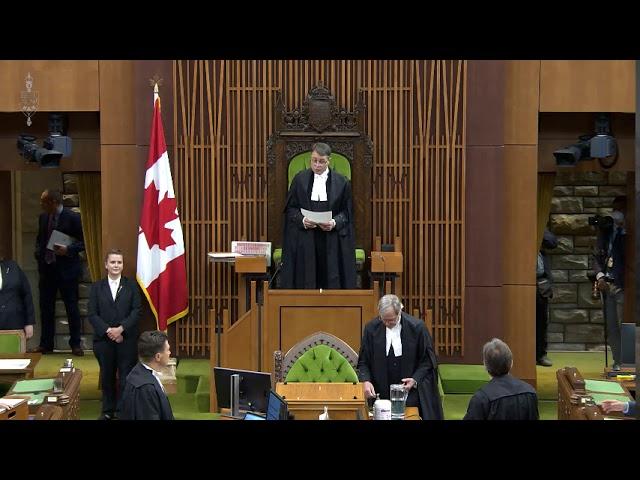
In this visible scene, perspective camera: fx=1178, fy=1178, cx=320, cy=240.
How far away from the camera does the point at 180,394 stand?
10172 millimetres

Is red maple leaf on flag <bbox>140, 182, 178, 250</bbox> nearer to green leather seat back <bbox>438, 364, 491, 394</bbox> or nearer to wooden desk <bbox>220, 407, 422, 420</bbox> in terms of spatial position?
green leather seat back <bbox>438, 364, 491, 394</bbox>

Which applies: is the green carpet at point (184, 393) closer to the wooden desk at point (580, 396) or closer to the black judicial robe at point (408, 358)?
the black judicial robe at point (408, 358)

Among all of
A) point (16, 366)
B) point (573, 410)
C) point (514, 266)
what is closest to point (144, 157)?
point (16, 366)

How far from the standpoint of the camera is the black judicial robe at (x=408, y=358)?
24.7 feet

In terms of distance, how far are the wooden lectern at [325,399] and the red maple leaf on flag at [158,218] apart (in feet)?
11.0

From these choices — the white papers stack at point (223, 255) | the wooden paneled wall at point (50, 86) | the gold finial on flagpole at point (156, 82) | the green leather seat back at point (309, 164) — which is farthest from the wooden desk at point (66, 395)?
the wooden paneled wall at point (50, 86)

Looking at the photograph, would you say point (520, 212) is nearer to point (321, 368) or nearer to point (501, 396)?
point (321, 368)

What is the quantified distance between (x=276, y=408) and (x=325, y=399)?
1129 millimetres

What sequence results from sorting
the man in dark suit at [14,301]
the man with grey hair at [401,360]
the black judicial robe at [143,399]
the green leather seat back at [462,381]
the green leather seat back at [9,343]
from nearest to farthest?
the black judicial robe at [143,399], the man with grey hair at [401,360], the green leather seat back at [9,343], the man in dark suit at [14,301], the green leather seat back at [462,381]

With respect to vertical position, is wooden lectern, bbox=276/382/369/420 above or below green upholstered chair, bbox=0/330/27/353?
below

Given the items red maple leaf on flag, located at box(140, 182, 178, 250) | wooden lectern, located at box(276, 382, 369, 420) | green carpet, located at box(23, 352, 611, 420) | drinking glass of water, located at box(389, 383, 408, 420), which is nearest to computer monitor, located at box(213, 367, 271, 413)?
wooden lectern, located at box(276, 382, 369, 420)

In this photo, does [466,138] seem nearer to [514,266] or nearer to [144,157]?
[514,266]

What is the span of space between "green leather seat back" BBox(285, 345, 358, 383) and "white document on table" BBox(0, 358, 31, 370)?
80.8 inches

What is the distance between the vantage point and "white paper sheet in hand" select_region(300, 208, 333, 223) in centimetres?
977
